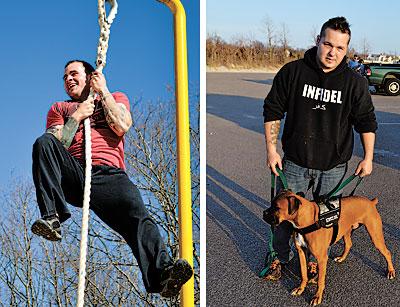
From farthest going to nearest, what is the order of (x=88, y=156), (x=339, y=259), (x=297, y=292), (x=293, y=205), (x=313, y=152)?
(x=339, y=259)
(x=297, y=292)
(x=313, y=152)
(x=293, y=205)
(x=88, y=156)

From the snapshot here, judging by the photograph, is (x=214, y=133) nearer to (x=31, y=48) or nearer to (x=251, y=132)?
(x=251, y=132)

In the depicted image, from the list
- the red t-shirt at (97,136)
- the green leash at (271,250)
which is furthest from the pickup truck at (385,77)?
the red t-shirt at (97,136)

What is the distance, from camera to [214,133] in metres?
7.69

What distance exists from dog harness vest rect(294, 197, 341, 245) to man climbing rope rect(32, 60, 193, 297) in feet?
3.53

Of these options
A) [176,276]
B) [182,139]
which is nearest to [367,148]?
[182,139]

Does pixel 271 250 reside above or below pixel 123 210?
below

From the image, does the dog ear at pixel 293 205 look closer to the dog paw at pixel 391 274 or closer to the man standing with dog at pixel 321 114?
the man standing with dog at pixel 321 114

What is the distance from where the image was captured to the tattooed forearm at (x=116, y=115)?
5.74 feet

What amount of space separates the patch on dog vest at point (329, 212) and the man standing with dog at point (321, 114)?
0.13 meters

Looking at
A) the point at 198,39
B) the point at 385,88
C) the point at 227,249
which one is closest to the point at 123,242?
the point at 198,39

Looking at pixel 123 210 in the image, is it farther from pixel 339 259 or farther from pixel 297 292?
pixel 339 259

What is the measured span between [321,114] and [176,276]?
1238 mm

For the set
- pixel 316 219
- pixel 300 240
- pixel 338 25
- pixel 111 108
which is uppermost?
pixel 338 25

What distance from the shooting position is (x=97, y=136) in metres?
1.81
